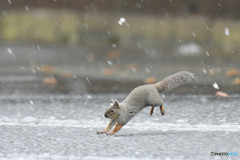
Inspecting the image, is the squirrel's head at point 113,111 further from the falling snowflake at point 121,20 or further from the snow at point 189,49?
the falling snowflake at point 121,20

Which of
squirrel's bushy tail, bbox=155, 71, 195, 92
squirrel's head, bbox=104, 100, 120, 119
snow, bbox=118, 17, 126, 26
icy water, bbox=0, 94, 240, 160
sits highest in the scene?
snow, bbox=118, 17, 126, 26

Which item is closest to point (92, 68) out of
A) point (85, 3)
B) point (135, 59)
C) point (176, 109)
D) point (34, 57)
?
point (135, 59)

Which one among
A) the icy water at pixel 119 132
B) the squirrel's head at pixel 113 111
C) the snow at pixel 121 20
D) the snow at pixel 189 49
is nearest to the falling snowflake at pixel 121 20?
the snow at pixel 121 20

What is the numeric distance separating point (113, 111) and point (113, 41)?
7703 mm

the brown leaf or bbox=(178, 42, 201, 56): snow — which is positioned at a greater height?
bbox=(178, 42, 201, 56): snow

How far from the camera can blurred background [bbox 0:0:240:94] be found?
10.2 metres

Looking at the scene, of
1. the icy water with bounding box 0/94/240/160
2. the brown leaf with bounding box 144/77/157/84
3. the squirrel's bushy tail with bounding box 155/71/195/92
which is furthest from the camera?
the brown leaf with bounding box 144/77/157/84

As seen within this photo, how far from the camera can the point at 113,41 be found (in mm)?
12992

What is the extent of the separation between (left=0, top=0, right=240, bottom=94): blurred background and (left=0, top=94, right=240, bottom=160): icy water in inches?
77.9

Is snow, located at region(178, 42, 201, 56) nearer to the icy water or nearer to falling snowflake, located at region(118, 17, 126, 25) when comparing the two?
falling snowflake, located at region(118, 17, 126, 25)

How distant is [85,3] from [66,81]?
13.1 feet

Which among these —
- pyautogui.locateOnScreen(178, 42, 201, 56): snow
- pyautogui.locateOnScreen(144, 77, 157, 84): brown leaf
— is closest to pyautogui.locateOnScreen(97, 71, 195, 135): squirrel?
pyautogui.locateOnScreen(144, 77, 157, 84): brown leaf

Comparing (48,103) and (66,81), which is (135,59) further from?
(48,103)

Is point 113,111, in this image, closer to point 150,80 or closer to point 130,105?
point 130,105
